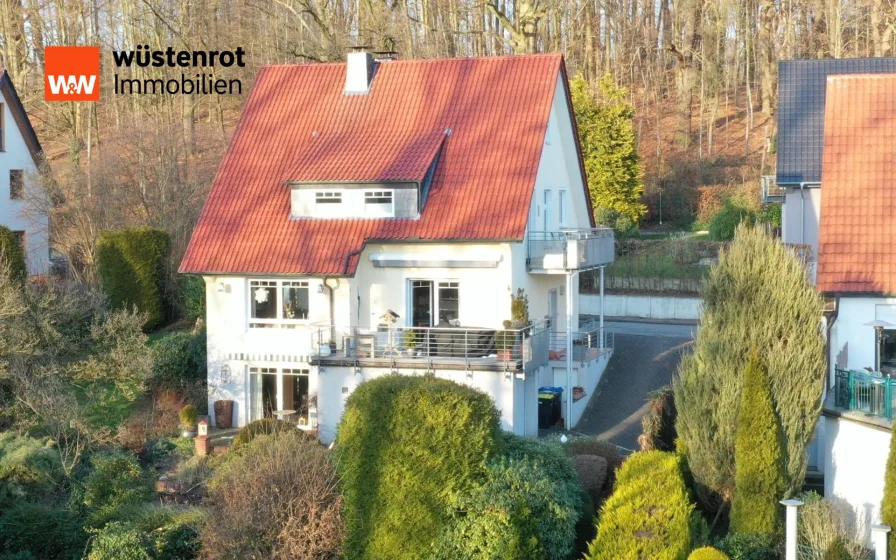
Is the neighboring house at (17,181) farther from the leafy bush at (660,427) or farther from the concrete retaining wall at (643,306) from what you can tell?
the leafy bush at (660,427)

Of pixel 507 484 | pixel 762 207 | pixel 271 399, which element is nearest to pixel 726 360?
pixel 507 484

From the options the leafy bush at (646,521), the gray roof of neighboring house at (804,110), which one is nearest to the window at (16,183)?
the gray roof of neighboring house at (804,110)

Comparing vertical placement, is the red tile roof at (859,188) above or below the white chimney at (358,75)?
below

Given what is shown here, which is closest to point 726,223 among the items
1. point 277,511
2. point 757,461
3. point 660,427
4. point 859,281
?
point 660,427

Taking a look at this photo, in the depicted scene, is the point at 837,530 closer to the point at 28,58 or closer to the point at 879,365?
the point at 879,365

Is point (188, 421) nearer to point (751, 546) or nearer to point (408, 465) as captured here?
point (408, 465)

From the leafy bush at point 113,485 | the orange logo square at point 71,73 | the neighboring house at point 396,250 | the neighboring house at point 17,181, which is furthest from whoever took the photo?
Answer: the orange logo square at point 71,73
